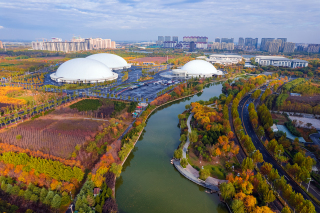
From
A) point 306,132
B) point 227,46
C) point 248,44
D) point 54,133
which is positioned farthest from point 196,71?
point 248,44

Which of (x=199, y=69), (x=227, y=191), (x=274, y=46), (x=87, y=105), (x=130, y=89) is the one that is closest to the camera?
(x=227, y=191)

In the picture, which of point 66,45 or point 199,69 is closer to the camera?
point 199,69

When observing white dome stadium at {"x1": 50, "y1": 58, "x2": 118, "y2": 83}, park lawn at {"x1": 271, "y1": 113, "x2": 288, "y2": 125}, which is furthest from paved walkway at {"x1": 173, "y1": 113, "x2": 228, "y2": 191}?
white dome stadium at {"x1": 50, "y1": 58, "x2": 118, "y2": 83}

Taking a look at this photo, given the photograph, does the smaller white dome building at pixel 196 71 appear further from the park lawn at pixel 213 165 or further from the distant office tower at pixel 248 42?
the distant office tower at pixel 248 42

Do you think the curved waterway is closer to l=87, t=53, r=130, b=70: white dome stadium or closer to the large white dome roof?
the large white dome roof

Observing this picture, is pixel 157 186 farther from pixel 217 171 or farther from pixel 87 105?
pixel 87 105

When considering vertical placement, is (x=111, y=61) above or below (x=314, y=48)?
below

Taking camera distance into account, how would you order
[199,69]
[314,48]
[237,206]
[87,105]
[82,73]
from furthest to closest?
1. [314,48]
2. [199,69]
3. [82,73]
4. [87,105]
5. [237,206]
